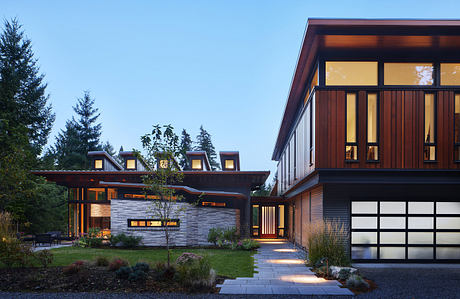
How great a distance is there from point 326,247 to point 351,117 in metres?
4.32

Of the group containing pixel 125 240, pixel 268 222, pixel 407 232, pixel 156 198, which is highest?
pixel 156 198

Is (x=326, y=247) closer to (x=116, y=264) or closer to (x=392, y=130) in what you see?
(x=392, y=130)

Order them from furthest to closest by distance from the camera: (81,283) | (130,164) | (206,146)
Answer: (206,146), (130,164), (81,283)

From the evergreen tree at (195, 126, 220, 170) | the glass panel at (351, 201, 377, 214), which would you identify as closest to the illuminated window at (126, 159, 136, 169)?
the glass panel at (351, 201, 377, 214)

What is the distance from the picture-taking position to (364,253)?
1131 centimetres

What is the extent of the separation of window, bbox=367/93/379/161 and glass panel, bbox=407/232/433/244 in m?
3.26

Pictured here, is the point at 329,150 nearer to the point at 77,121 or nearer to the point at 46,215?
the point at 46,215

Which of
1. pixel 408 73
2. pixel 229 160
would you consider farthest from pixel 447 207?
pixel 229 160

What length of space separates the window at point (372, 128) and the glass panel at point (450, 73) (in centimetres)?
248

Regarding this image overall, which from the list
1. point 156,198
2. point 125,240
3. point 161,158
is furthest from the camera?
point 125,240

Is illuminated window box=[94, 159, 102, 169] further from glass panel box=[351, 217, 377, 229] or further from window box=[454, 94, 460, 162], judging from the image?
window box=[454, 94, 460, 162]

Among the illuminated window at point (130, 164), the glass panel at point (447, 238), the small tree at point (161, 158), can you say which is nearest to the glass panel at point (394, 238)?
the glass panel at point (447, 238)

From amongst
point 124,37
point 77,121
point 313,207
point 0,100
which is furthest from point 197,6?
point 313,207

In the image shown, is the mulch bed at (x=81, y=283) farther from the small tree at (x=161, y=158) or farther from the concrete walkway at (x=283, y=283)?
the small tree at (x=161, y=158)
